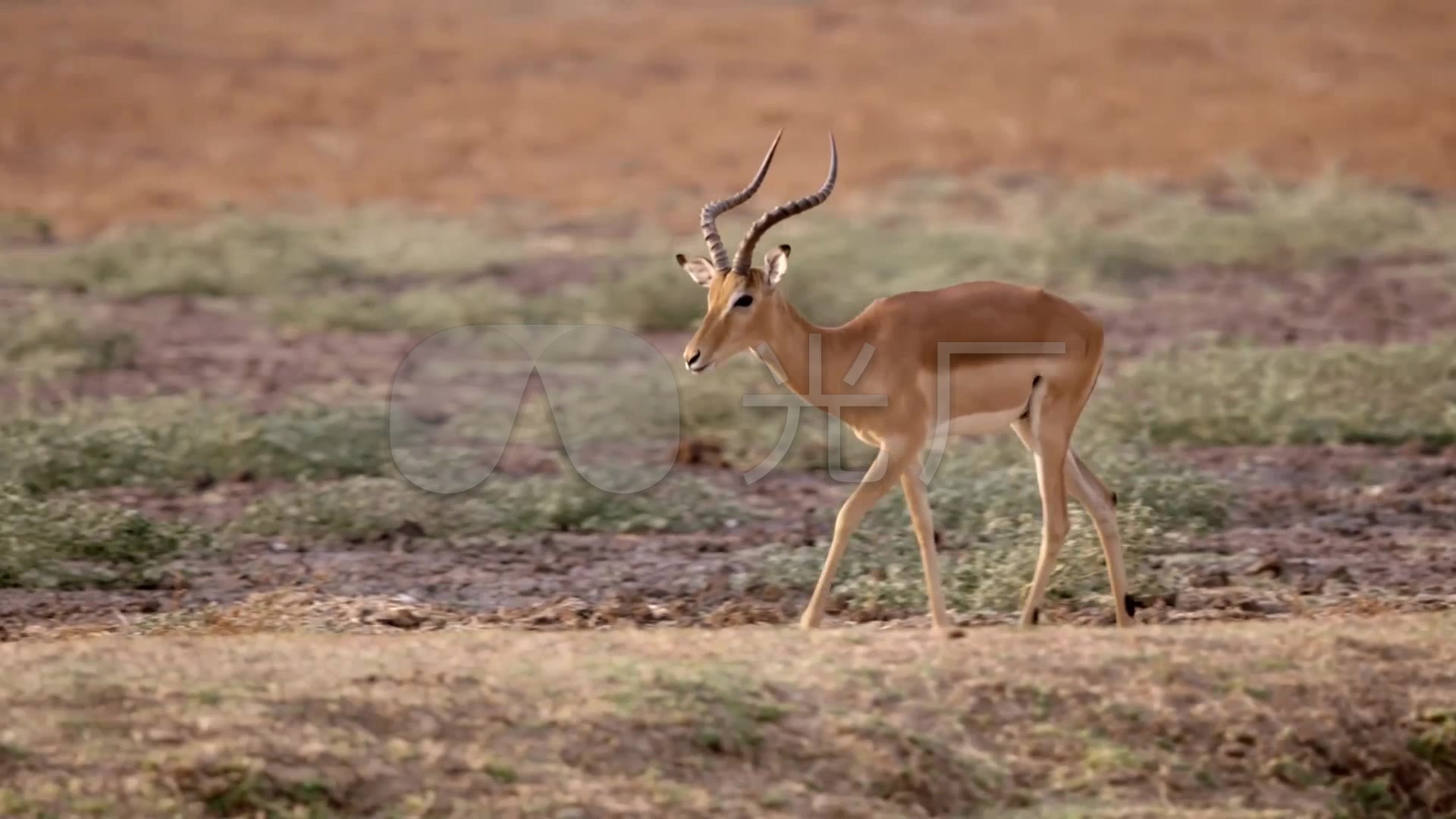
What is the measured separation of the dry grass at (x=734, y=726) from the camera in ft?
19.4

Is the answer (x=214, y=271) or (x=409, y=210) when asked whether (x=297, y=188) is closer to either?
(x=409, y=210)

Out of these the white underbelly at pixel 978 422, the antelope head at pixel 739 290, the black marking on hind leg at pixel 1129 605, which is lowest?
the black marking on hind leg at pixel 1129 605

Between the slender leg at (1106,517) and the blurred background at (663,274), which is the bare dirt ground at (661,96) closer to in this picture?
the blurred background at (663,274)

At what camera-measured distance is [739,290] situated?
7.86 m

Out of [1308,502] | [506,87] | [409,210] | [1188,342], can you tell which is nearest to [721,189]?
[409,210]

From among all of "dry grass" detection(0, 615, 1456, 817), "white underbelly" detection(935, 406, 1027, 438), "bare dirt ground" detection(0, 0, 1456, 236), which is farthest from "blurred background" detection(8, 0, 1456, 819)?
"white underbelly" detection(935, 406, 1027, 438)

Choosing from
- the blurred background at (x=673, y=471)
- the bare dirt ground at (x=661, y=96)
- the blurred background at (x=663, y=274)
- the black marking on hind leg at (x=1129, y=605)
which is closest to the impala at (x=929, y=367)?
the black marking on hind leg at (x=1129, y=605)

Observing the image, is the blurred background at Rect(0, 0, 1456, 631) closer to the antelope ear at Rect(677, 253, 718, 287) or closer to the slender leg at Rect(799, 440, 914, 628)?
the slender leg at Rect(799, 440, 914, 628)

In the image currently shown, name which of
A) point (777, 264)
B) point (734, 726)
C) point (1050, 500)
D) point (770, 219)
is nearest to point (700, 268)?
point (777, 264)

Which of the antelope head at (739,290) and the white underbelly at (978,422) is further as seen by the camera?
the white underbelly at (978,422)

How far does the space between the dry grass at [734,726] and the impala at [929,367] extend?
0.78 m

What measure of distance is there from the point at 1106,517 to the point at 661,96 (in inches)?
943

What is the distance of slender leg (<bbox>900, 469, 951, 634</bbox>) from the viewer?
7699mm

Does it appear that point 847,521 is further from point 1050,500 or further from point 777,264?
point 777,264
